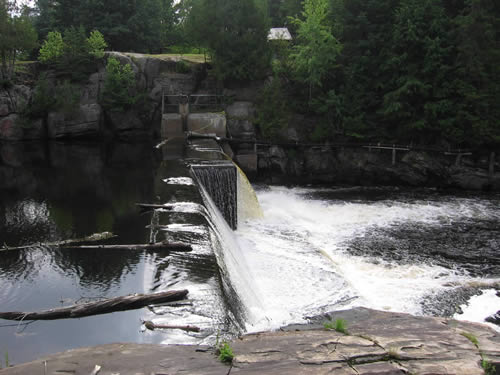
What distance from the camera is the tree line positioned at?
21.1 m

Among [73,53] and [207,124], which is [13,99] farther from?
[207,124]

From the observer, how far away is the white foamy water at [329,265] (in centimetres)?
890

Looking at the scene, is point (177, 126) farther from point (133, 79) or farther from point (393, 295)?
point (393, 295)

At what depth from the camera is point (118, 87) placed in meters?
26.3

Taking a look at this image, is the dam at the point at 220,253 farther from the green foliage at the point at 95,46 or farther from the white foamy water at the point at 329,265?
the green foliage at the point at 95,46

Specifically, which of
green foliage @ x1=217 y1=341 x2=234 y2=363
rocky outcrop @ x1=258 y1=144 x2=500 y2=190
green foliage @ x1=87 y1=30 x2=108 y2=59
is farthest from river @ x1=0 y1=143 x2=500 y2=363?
green foliage @ x1=87 y1=30 x2=108 y2=59

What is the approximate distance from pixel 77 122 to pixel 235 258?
69.6 feet

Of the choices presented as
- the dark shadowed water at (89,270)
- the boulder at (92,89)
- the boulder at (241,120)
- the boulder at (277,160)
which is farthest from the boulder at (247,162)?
the boulder at (92,89)

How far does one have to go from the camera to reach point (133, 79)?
26.8m

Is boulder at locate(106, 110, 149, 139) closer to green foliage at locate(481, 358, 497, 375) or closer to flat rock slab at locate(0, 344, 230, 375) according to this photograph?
flat rock slab at locate(0, 344, 230, 375)

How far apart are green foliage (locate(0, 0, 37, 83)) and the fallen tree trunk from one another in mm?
25573

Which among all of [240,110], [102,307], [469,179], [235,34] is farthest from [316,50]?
[102,307]

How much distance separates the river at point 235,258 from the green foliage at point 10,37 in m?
10.7

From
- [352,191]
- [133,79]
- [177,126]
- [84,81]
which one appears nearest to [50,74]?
[84,81]
